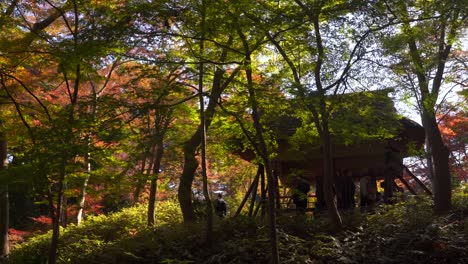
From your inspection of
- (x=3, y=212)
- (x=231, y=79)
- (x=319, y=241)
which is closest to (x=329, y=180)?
(x=319, y=241)

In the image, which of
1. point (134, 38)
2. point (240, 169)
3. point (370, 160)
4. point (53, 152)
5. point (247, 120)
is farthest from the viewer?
point (240, 169)

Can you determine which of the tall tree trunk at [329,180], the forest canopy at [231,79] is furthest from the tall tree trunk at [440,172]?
the tall tree trunk at [329,180]

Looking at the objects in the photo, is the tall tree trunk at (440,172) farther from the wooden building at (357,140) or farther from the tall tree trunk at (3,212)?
the tall tree trunk at (3,212)

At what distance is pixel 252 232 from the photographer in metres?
7.73

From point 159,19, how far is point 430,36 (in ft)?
15.8

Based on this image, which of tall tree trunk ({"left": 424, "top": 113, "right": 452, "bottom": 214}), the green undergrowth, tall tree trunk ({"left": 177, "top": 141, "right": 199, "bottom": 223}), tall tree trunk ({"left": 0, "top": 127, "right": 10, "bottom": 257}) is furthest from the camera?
tall tree trunk ({"left": 0, "top": 127, "right": 10, "bottom": 257})

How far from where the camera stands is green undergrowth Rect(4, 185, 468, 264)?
6039 millimetres

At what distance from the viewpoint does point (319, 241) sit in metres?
6.64

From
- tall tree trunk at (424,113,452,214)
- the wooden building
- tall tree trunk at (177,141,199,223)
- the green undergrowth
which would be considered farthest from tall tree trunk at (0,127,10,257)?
tall tree trunk at (424,113,452,214)

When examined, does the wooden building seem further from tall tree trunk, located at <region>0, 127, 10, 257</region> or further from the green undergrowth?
tall tree trunk, located at <region>0, 127, 10, 257</region>

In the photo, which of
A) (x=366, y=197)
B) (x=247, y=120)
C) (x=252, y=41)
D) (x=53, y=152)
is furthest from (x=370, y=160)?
(x=53, y=152)

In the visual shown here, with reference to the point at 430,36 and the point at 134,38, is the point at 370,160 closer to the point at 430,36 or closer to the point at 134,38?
the point at 430,36

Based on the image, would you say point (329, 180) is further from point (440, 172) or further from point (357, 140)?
point (440, 172)

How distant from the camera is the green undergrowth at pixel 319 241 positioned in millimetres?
6039
